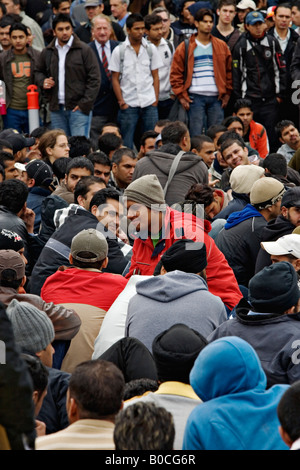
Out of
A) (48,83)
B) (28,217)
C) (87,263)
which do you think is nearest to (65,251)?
(87,263)

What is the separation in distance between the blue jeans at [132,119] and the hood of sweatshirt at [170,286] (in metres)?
6.68

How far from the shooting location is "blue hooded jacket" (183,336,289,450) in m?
3.21

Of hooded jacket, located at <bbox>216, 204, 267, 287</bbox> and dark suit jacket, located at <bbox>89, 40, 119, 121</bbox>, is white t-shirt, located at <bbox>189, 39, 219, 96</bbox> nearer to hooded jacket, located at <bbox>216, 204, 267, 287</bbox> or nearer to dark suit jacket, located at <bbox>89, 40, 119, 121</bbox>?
dark suit jacket, located at <bbox>89, 40, 119, 121</bbox>

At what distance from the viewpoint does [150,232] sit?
5.73m

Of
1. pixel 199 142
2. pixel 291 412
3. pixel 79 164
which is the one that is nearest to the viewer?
pixel 291 412

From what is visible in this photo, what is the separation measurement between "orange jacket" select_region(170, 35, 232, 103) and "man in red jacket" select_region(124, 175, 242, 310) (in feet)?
18.4

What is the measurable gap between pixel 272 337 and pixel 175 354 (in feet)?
2.44

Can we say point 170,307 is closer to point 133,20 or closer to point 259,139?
point 259,139

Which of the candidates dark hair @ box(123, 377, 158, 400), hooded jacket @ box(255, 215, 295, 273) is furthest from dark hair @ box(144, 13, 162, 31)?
dark hair @ box(123, 377, 158, 400)

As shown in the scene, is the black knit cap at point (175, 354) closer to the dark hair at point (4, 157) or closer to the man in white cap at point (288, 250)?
the man in white cap at point (288, 250)

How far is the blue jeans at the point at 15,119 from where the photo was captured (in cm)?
1120

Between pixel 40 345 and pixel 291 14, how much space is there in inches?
358

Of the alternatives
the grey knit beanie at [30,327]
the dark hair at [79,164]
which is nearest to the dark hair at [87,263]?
the grey knit beanie at [30,327]

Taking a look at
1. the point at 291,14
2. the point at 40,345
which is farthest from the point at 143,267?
the point at 291,14
